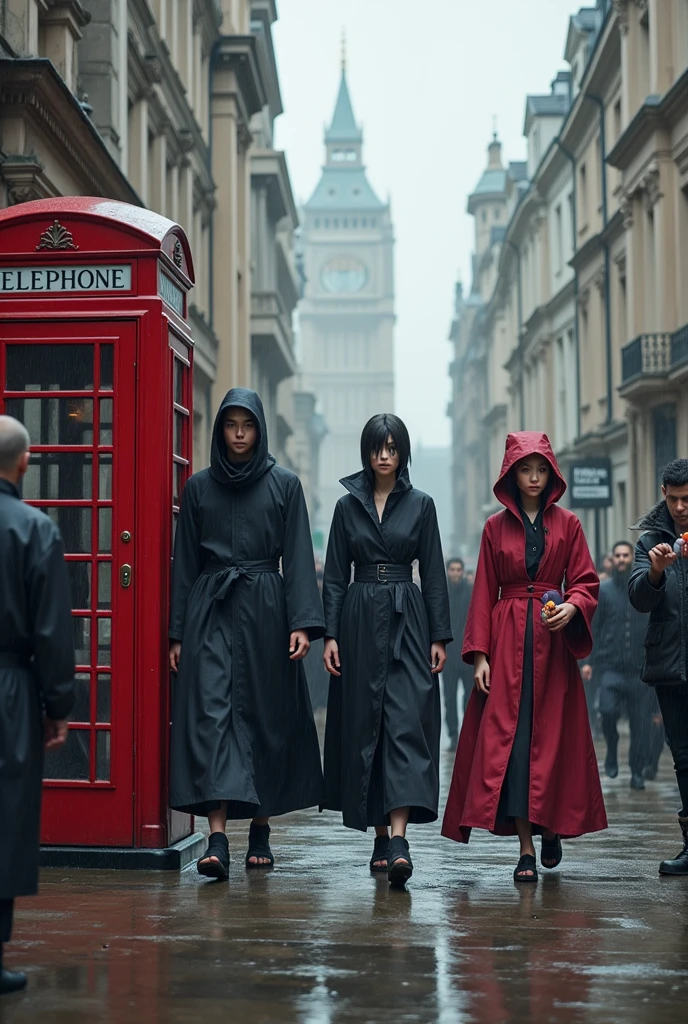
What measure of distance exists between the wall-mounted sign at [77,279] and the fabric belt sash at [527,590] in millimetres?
2259

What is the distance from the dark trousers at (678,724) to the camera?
7809mm

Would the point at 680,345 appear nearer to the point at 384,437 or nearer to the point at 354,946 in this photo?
the point at 384,437

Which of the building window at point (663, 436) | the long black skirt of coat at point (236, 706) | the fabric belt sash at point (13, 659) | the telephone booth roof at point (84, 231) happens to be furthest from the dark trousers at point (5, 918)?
the building window at point (663, 436)

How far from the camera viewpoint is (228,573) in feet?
25.1

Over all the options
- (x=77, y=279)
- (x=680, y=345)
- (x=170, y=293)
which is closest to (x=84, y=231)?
(x=77, y=279)

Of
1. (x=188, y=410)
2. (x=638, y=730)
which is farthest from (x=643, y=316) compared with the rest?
(x=188, y=410)

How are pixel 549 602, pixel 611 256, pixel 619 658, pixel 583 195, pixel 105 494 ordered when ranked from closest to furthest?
pixel 549 602, pixel 105 494, pixel 619 658, pixel 611 256, pixel 583 195

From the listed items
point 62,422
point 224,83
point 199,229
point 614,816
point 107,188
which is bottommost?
point 614,816

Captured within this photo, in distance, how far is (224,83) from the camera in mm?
32000

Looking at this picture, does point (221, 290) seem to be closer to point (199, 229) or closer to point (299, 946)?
point (199, 229)

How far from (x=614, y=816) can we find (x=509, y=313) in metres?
48.2

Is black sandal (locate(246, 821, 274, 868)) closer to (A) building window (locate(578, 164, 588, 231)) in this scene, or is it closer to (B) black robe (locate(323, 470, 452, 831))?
(B) black robe (locate(323, 470, 452, 831))

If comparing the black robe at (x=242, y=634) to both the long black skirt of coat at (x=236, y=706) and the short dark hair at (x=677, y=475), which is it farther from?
the short dark hair at (x=677, y=475)

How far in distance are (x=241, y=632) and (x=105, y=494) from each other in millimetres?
903
